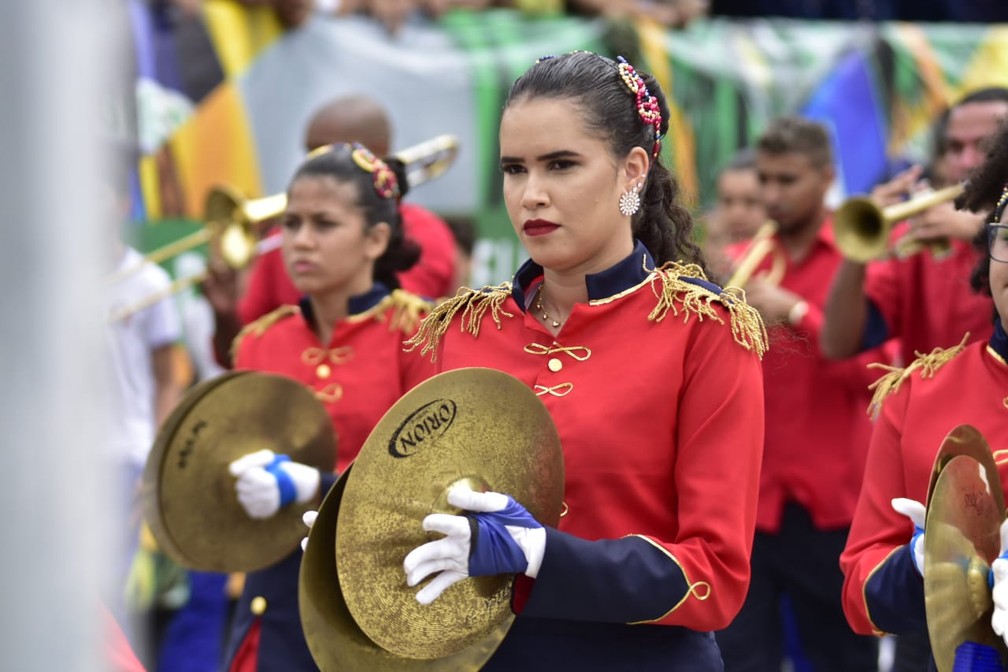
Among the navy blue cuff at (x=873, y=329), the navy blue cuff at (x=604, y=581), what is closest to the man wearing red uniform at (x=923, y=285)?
the navy blue cuff at (x=873, y=329)

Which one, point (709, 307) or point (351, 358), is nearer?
point (709, 307)

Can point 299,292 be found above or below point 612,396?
below

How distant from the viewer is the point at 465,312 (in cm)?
305

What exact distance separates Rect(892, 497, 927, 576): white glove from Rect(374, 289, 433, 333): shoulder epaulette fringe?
1.78 meters

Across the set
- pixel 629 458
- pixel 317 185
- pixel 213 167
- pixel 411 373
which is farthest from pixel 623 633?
pixel 213 167

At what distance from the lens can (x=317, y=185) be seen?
14.8 ft

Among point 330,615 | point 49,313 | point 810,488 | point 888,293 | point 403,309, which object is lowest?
point 810,488

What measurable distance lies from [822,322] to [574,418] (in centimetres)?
289

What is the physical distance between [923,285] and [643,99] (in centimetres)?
236

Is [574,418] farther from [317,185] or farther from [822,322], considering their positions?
[822,322]

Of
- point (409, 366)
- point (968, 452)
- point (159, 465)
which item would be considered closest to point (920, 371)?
point (968, 452)

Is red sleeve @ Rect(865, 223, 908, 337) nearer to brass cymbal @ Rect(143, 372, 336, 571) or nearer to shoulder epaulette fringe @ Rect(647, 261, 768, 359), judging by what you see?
brass cymbal @ Rect(143, 372, 336, 571)

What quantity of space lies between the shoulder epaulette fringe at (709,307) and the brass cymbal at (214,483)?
1404 millimetres

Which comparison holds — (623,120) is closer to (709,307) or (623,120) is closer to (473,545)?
(709,307)
